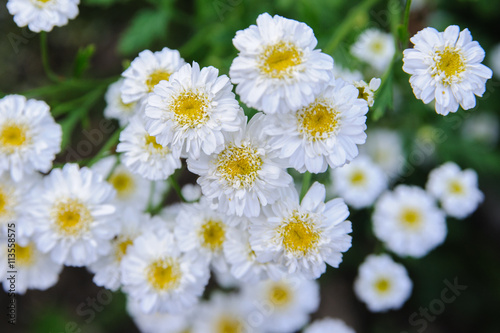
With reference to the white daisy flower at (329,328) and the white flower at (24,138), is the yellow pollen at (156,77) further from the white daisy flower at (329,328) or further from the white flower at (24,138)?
the white daisy flower at (329,328)

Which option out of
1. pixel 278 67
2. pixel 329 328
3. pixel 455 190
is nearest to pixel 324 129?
pixel 278 67

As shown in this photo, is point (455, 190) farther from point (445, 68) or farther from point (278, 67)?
point (278, 67)

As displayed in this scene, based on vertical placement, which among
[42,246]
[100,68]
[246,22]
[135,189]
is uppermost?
[246,22]

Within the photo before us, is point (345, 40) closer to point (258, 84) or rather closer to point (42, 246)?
point (258, 84)

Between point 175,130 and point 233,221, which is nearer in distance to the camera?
point 175,130

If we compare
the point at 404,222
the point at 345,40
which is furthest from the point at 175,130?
the point at 404,222

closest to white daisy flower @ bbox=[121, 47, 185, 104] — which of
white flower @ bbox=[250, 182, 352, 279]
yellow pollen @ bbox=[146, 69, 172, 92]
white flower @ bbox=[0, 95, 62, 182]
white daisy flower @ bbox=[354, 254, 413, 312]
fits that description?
yellow pollen @ bbox=[146, 69, 172, 92]

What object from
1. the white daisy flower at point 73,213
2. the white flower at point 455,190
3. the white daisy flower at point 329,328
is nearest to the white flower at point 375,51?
the white flower at point 455,190
